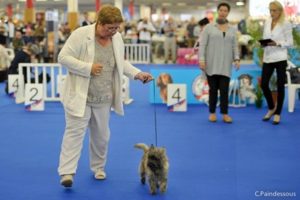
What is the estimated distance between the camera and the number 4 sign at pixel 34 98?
671cm

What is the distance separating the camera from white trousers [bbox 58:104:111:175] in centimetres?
323

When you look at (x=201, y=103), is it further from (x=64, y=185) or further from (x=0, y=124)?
(x=64, y=185)

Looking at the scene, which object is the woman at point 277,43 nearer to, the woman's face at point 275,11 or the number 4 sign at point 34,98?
the woman's face at point 275,11

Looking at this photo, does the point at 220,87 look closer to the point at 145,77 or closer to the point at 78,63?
the point at 145,77

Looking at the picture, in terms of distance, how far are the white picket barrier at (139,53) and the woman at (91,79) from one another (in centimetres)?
1226

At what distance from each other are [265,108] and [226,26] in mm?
1916

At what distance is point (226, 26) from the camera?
5.54 m

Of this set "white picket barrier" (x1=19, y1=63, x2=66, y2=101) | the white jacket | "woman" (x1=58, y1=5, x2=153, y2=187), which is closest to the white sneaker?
"woman" (x1=58, y1=5, x2=153, y2=187)

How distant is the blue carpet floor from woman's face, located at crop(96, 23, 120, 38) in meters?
1.06

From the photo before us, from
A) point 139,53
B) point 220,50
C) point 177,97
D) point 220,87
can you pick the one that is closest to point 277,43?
point 220,50

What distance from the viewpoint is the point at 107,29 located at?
3051 mm

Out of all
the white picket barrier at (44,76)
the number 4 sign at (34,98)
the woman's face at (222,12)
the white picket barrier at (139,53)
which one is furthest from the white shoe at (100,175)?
the white picket barrier at (139,53)

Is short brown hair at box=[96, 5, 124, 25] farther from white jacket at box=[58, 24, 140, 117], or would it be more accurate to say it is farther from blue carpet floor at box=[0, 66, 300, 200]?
blue carpet floor at box=[0, 66, 300, 200]

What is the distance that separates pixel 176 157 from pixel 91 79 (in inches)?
51.8
